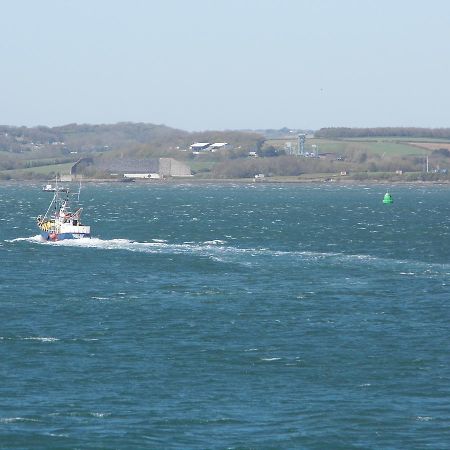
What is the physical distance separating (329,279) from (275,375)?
33661 millimetres

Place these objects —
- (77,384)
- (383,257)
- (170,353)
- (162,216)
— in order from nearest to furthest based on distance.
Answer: (77,384), (170,353), (383,257), (162,216)

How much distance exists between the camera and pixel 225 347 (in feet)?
198

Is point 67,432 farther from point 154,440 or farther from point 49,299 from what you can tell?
point 49,299

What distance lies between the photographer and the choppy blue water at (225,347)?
45.5 meters

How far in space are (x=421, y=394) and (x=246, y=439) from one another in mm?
9646

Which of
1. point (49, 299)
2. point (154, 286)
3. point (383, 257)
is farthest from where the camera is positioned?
point (383, 257)

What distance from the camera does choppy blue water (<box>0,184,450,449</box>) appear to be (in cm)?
4547

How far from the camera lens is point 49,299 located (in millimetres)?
76875

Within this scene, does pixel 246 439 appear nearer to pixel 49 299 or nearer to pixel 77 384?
pixel 77 384

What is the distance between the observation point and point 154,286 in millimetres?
83812

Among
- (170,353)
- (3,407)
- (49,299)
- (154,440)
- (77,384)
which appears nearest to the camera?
(154,440)

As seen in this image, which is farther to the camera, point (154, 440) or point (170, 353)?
point (170, 353)

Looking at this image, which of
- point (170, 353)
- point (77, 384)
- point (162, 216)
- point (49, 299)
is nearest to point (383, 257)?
point (49, 299)

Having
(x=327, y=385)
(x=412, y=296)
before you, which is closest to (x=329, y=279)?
(x=412, y=296)
